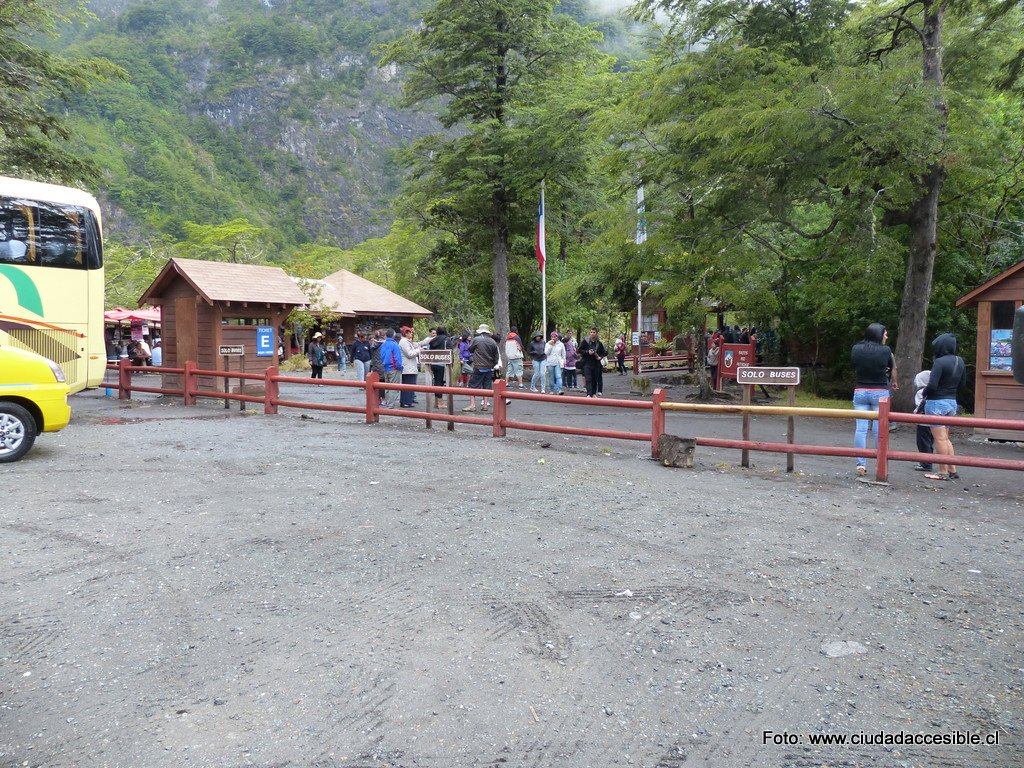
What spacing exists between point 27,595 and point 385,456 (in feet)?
16.7

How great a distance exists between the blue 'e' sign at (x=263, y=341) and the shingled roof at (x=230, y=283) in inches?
29.4

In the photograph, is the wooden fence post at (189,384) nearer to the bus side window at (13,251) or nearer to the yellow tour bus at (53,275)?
the yellow tour bus at (53,275)

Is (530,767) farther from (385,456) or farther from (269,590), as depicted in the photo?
(385,456)

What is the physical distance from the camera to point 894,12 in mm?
14141

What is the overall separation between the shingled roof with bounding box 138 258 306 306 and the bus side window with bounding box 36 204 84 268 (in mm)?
3170

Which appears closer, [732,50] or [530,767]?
[530,767]

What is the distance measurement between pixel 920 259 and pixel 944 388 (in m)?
6.17

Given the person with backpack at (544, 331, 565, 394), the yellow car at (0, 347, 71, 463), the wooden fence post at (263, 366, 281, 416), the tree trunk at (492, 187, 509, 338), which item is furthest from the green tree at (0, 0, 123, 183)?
the person with backpack at (544, 331, 565, 394)

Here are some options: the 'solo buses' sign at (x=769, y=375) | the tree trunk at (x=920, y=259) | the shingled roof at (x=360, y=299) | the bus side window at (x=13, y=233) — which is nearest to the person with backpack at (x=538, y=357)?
the tree trunk at (x=920, y=259)

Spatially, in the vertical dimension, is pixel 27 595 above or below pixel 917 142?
below

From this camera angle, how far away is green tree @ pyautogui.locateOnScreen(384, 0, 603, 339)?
21688 millimetres

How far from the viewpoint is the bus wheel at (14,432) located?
9.34 metres

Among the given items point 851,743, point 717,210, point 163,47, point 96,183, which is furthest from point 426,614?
point 163,47

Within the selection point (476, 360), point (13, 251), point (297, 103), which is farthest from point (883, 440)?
point (297, 103)
